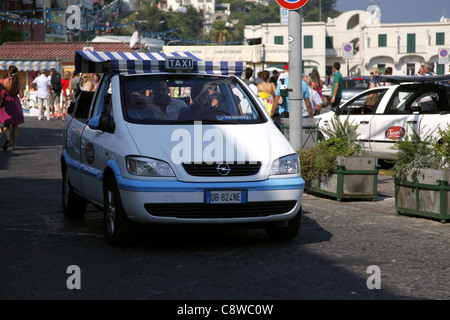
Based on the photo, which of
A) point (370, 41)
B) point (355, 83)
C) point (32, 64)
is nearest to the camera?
point (355, 83)

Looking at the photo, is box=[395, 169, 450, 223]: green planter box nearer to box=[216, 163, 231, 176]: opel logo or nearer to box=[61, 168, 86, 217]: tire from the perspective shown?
box=[216, 163, 231, 176]: opel logo

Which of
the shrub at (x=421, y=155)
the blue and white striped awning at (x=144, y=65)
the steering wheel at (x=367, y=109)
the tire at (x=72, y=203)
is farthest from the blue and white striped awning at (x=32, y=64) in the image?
the shrub at (x=421, y=155)

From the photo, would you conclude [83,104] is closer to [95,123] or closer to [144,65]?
[144,65]

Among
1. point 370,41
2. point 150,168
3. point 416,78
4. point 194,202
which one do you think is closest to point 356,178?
point 416,78

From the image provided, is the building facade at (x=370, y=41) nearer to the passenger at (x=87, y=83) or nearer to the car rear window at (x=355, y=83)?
the car rear window at (x=355, y=83)

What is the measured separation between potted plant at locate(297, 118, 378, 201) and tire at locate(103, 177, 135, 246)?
401cm

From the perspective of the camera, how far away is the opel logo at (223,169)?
713 centimetres

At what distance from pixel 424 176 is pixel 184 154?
3.30m

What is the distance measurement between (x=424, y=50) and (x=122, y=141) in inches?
4050

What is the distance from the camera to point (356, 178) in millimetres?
10773

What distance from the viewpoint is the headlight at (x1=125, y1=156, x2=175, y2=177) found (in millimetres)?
7098

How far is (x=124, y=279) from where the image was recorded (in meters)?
6.07

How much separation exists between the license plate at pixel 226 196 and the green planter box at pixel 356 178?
3.80 meters
